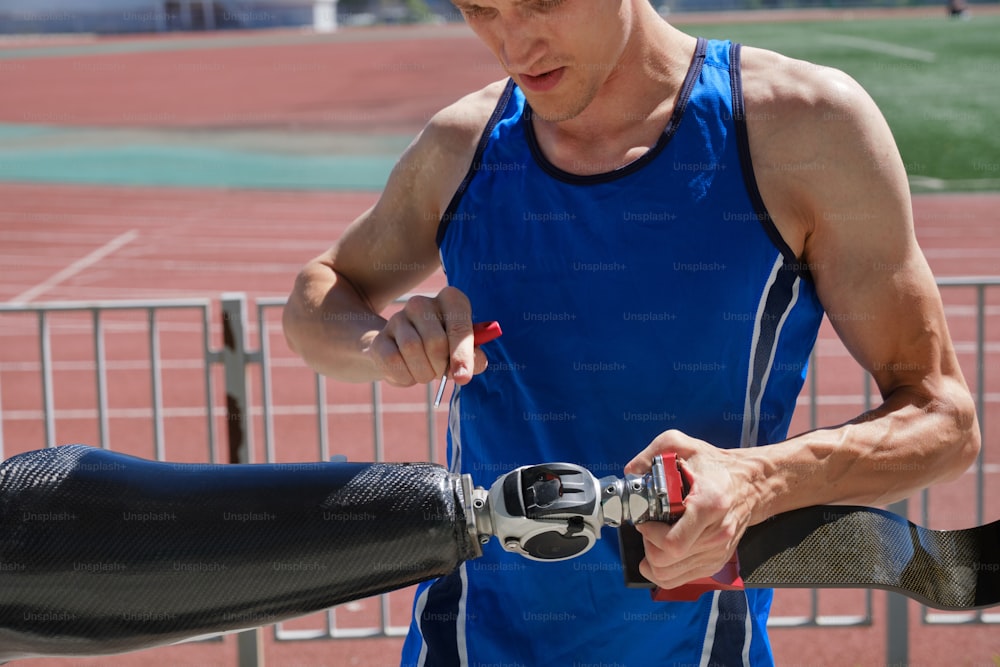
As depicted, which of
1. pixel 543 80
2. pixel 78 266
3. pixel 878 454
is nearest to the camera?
pixel 878 454

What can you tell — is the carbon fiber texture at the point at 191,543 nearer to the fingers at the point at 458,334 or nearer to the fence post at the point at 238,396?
the fingers at the point at 458,334

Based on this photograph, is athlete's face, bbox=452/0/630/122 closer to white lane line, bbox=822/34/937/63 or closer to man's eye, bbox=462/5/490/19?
man's eye, bbox=462/5/490/19

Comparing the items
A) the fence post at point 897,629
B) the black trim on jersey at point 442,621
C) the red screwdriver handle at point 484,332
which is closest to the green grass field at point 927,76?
the fence post at point 897,629

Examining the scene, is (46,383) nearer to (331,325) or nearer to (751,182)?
(331,325)

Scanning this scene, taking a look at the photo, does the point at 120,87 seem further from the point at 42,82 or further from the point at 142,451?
the point at 142,451

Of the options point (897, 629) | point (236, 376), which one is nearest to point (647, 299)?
point (236, 376)

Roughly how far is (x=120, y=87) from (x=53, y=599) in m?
30.1

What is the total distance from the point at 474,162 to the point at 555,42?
0.31 m

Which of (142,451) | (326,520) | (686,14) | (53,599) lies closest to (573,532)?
(326,520)

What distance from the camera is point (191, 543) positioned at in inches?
35.6

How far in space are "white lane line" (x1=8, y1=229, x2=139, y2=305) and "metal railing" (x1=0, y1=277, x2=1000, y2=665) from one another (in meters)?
1.01

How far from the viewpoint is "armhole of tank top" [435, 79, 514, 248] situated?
64.7 inches

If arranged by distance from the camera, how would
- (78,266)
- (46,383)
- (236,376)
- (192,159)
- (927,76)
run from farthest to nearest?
(927,76) < (192,159) < (78,266) < (46,383) < (236,376)

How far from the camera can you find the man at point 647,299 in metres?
1.38
